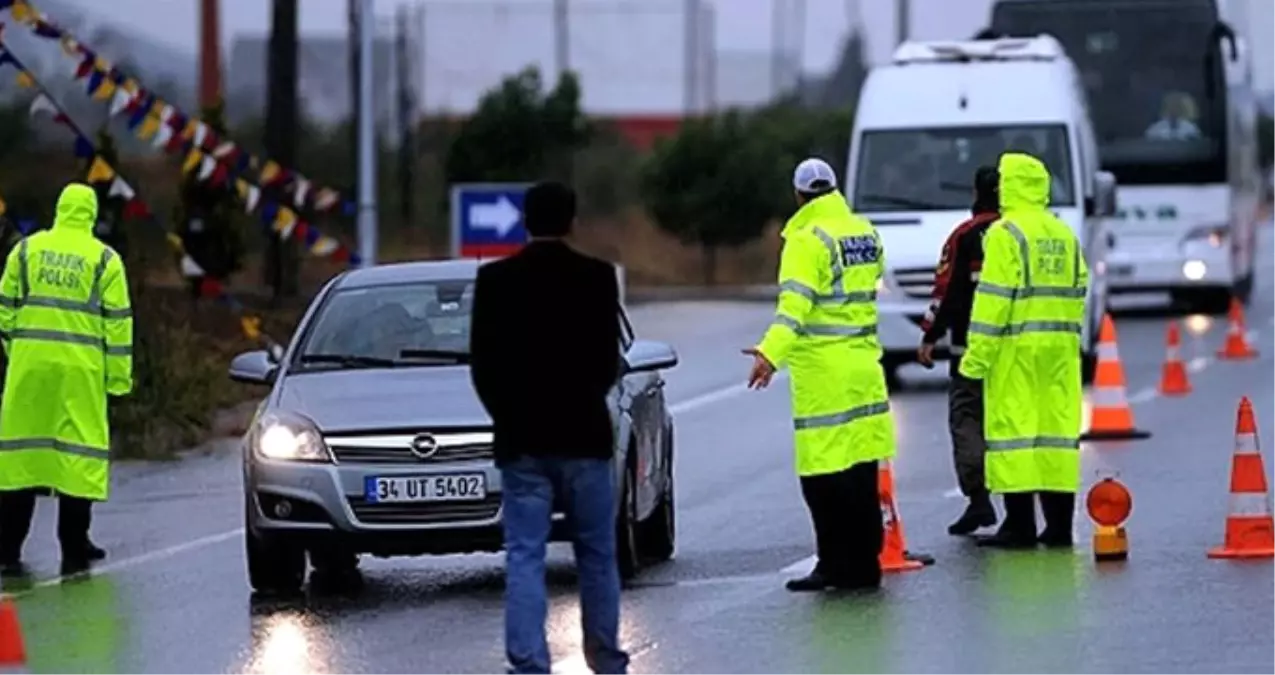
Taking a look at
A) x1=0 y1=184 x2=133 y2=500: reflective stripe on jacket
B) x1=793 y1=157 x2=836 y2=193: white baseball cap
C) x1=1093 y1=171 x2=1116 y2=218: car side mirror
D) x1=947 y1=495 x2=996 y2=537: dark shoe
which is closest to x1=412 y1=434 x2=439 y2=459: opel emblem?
x1=793 y1=157 x2=836 y2=193: white baseball cap

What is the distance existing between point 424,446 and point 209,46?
4119cm

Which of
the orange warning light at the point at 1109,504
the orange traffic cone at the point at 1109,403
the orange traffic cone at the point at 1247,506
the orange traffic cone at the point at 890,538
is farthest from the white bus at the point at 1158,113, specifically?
the orange traffic cone at the point at 890,538

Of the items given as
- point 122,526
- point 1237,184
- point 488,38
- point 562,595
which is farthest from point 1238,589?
point 488,38

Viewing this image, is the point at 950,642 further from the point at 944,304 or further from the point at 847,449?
the point at 944,304

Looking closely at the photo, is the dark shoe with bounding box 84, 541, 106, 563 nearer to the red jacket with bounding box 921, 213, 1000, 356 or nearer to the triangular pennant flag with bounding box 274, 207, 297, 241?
the red jacket with bounding box 921, 213, 1000, 356

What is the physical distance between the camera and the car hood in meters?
13.3

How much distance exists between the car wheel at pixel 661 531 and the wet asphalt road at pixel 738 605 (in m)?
0.10

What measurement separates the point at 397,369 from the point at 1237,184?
25.6 m

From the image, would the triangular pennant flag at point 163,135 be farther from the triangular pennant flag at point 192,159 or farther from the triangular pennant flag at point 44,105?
the triangular pennant flag at point 44,105

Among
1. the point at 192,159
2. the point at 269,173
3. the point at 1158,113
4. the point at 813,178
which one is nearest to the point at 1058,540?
the point at 813,178

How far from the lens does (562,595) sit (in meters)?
13.3

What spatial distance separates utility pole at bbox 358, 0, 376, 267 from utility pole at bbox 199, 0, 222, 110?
1709cm

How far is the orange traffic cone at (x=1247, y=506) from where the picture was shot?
46.0ft

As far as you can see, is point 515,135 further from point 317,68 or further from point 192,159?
point 317,68
